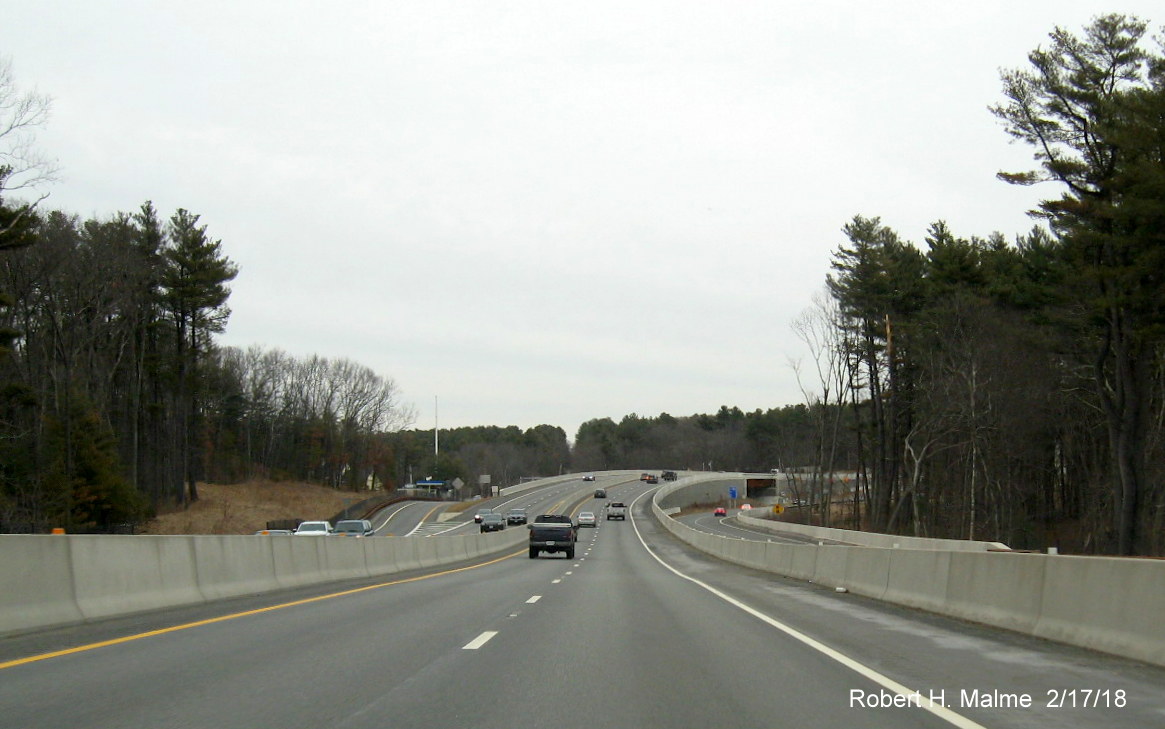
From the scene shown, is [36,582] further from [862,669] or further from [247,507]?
[247,507]

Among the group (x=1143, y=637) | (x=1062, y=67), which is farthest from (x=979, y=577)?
(x=1062, y=67)

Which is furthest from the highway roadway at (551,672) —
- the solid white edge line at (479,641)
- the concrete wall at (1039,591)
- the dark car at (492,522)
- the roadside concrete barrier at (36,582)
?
the dark car at (492,522)

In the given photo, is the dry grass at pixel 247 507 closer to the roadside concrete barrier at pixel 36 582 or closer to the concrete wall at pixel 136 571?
the concrete wall at pixel 136 571

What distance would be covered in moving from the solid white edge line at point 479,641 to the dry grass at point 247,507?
53.0 m

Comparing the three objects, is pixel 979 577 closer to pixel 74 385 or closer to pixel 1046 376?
pixel 1046 376

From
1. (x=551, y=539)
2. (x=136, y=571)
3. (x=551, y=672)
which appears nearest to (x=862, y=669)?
(x=551, y=672)

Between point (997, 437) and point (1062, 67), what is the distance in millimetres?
27009

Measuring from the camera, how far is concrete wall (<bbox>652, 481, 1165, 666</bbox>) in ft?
33.0

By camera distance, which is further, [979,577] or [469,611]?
[469,611]

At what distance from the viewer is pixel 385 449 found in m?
145

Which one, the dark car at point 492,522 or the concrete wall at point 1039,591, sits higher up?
the concrete wall at point 1039,591

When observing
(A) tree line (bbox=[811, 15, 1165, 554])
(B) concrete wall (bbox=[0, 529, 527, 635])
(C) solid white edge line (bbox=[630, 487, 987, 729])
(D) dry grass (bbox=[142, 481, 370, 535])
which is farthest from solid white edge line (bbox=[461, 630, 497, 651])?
(D) dry grass (bbox=[142, 481, 370, 535])

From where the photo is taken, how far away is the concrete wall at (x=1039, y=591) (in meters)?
10.1

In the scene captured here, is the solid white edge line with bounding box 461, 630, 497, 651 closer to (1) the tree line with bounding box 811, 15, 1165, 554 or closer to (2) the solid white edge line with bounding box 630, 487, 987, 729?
(2) the solid white edge line with bounding box 630, 487, 987, 729
